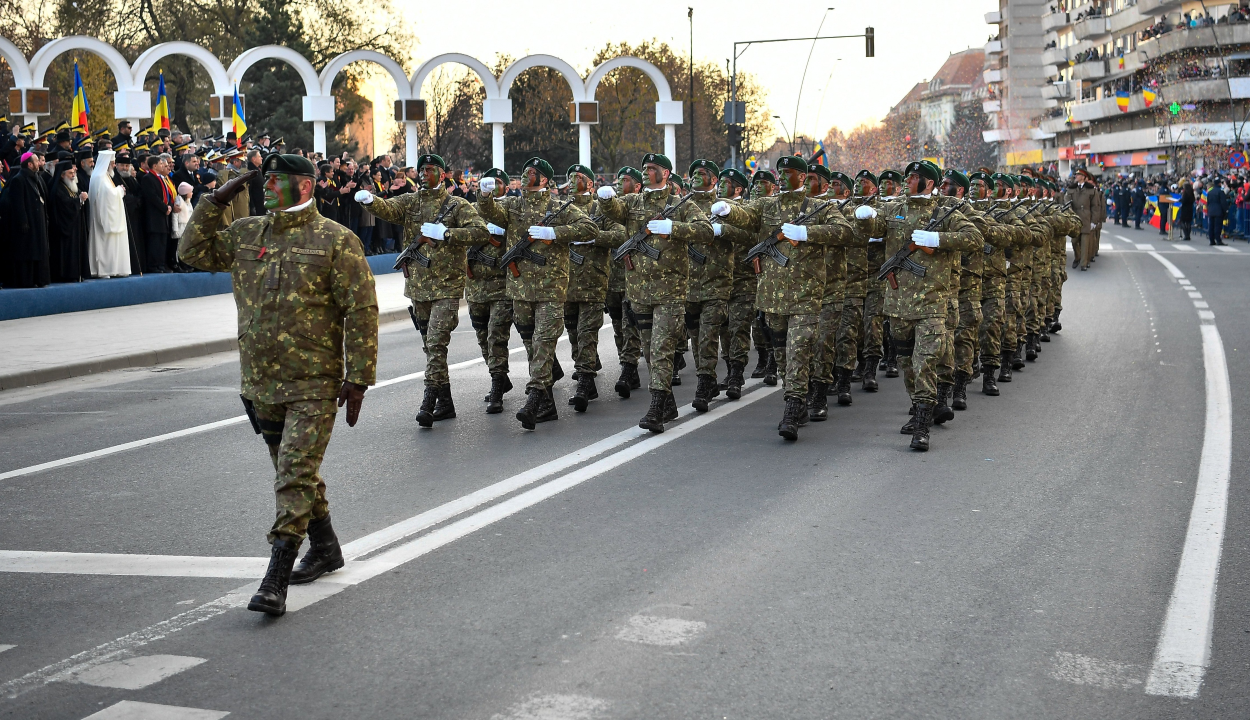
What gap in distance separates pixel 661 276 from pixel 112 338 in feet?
27.6

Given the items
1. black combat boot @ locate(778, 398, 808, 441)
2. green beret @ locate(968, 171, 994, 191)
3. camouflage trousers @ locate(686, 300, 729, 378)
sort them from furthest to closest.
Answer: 1. green beret @ locate(968, 171, 994, 191)
2. camouflage trousers @ locate(686, 300, 729, 378)
3. black combat boot @ locate(778, 398, 808, 441)

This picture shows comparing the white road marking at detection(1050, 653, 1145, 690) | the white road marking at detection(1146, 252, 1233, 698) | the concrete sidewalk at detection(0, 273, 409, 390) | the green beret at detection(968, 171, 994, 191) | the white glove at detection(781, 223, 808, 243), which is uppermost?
the green beret at detection(968, 171, 994, 191)

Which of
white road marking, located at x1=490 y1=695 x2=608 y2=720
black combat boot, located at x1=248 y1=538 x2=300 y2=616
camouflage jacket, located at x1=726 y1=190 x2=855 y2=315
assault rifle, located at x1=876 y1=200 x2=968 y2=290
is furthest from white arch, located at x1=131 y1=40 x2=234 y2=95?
white road marking, located at x1=490 y1=695 x2=608 y2=720

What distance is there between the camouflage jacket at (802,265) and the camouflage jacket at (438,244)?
2030mm

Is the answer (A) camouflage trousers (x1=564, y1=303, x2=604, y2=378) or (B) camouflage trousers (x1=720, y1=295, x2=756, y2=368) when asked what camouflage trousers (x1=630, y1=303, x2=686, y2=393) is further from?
(B) camouflage trousers (x1=720, y1=295, x2=756, y2=368)

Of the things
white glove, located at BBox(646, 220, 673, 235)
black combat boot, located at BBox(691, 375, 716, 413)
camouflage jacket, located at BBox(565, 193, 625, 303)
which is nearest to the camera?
white glove, located at BBox(646, 220, 673, 235)

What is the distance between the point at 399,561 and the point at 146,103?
26.2 m

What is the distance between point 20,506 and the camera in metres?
7.95

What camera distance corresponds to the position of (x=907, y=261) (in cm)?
1031

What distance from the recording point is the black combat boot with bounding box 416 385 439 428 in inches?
414

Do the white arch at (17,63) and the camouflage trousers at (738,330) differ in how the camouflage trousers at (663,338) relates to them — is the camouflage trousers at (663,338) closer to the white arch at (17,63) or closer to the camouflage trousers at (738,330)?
the camouflage trousers at (738,330)

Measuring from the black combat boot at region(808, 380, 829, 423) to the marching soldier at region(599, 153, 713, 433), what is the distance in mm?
1091

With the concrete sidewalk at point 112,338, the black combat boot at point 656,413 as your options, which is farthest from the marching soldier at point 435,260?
the concrete sidewalk at point 112,338

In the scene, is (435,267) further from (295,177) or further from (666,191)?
(295,177)
